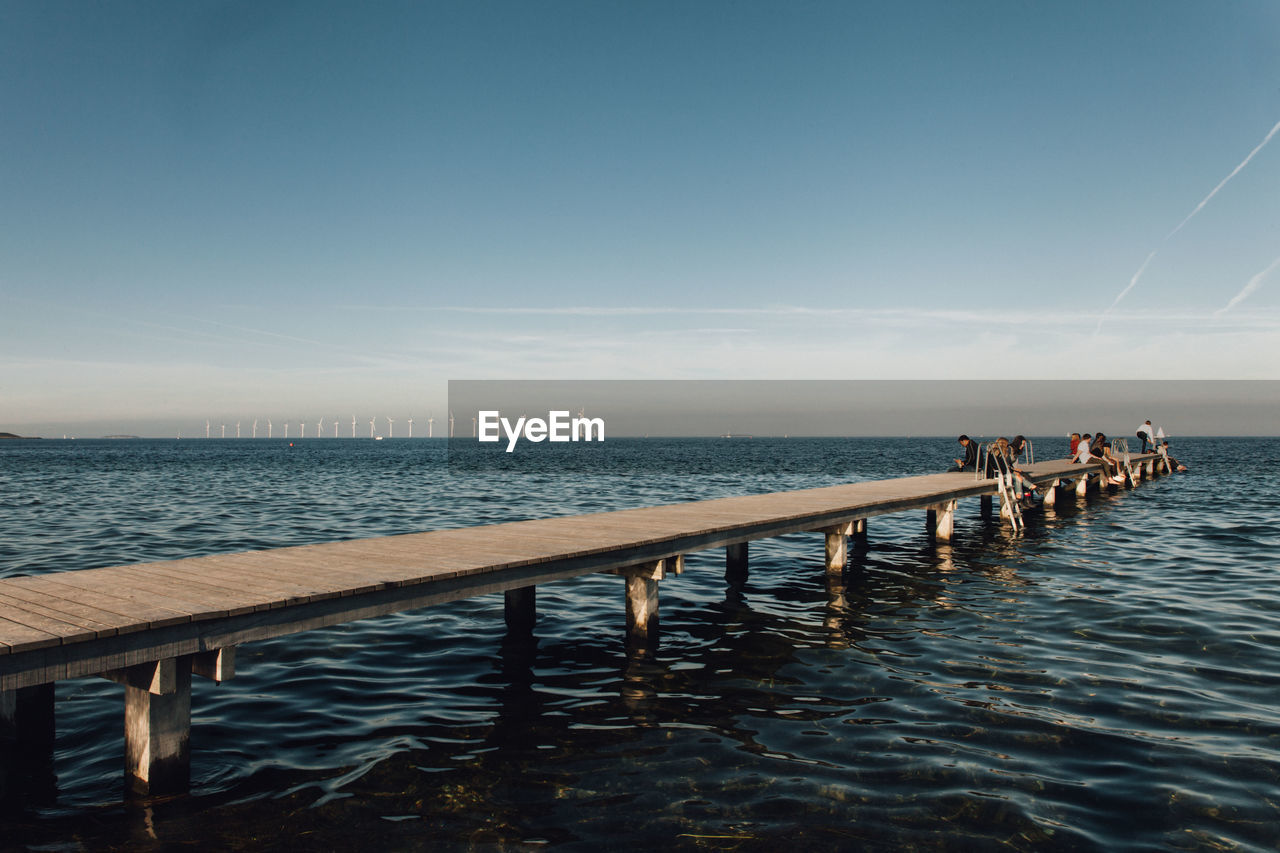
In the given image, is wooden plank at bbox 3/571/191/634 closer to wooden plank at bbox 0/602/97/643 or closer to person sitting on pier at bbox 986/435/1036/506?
wooden plank at bbox 0/602/97/643

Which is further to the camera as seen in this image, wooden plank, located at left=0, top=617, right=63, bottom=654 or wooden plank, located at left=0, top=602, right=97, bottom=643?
wooden plank, located at left=0, top=602, right=97, bottom=643

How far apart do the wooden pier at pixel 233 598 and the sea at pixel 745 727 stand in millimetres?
533

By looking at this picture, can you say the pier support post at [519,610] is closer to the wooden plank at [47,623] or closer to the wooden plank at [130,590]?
the wooden plank at [130,590]

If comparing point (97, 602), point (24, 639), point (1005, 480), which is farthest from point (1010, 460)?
point (24, 639)

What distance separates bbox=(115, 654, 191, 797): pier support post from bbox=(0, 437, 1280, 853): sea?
→ 0.19 meters

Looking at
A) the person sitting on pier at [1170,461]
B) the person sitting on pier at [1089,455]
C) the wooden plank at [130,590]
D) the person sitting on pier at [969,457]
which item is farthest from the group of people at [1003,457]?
the person sitting on pier at [1170,461]

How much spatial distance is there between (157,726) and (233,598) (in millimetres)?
1114

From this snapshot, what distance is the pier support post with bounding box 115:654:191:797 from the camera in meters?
6.22

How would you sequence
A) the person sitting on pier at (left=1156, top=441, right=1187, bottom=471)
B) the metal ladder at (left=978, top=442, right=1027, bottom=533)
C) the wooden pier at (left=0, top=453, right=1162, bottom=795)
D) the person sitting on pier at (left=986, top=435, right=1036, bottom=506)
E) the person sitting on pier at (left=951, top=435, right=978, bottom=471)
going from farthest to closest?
1. the person sitting on pier at (left=1156, top=441, right=1187, bottom=471)
2. the person sitting on pier at (left=951, top=435, right=978, bottom=471)
3. the person sitting on pier at (left=986, top=435, right=1036, bottom=506)
4. the metal ladder at (left=978, top=442, right=1027, bottom=533)
5. the wooden pier at (left=0, top=453, right=1162, bottom=795)

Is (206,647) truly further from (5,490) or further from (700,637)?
(5,490)

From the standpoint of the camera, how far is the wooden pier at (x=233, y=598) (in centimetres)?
594

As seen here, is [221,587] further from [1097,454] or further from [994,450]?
[1097,454]

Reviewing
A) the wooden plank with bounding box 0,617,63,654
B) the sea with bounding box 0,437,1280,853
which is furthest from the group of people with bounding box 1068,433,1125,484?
the wooden plank with bounding box 0,617,63,654

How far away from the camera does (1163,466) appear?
163 feet
